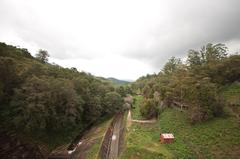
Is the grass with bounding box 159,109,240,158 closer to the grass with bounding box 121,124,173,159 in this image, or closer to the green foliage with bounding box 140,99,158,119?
the grass with bounding box 121,124,173,159

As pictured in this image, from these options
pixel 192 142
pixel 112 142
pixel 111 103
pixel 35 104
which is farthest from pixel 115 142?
pixel 111 103

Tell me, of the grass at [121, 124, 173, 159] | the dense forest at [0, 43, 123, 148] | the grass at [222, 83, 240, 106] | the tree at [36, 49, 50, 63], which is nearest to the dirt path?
the grass at [121, 124, 173, 159]

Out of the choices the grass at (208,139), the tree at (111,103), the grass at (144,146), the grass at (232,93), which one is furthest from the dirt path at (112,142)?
the grass at (232,93)

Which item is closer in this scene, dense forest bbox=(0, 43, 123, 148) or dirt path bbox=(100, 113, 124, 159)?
dirt path bbox=(100, 113, 124, 159)

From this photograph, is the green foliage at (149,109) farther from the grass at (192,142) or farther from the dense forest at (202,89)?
the grass at (192,142)

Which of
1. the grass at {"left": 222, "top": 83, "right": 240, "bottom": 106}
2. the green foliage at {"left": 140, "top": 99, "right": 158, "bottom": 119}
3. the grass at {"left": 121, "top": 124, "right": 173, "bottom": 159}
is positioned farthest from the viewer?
the green foliage at {"left": 140, "top": 99, "right": 158, "bottom": 119}
